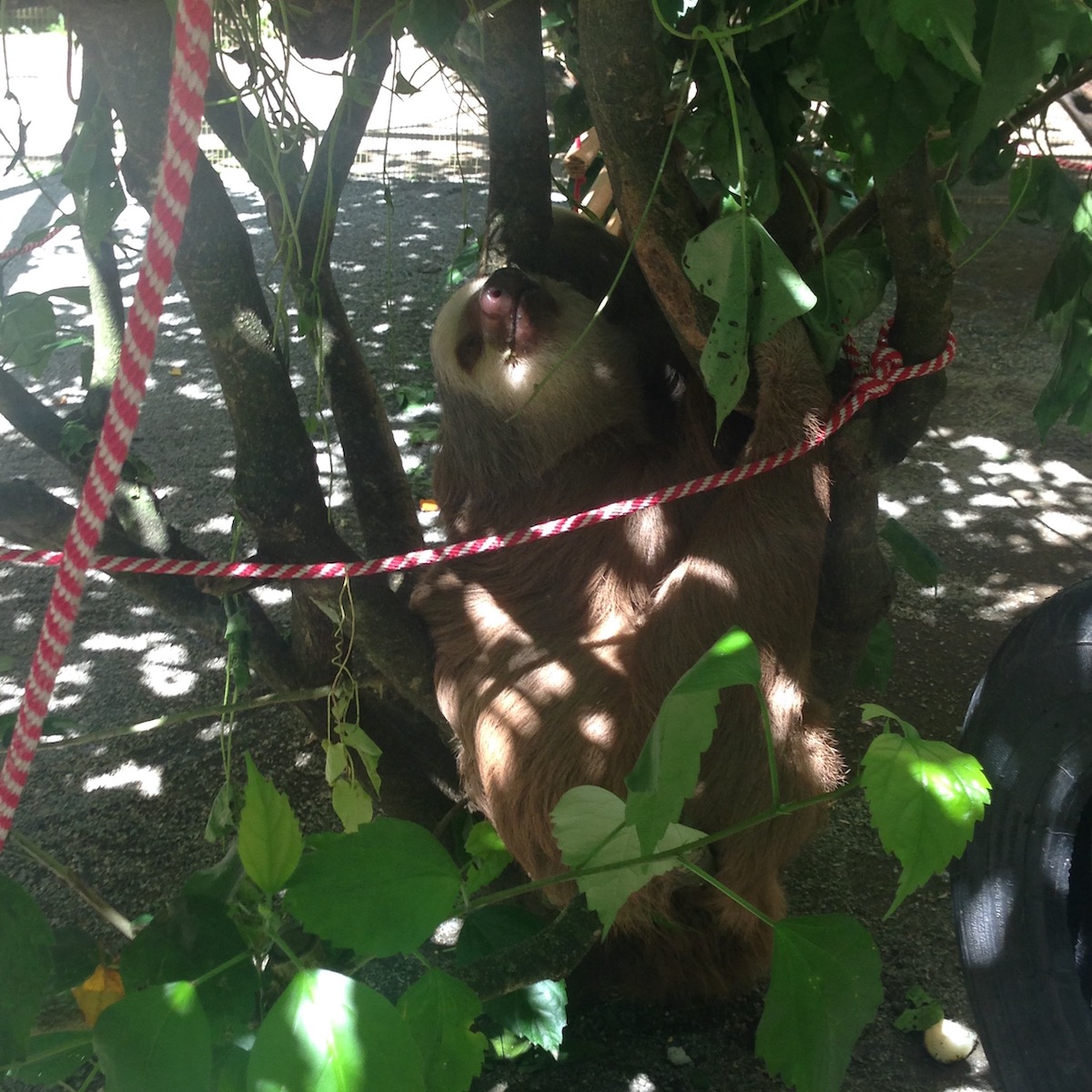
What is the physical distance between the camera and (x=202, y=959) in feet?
5.49

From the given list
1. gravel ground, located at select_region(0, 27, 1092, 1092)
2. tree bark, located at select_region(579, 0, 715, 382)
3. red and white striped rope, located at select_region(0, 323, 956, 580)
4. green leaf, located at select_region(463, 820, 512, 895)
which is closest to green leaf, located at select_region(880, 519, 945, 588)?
red and white striped rope, located at select_region(0, 323, 956, 580)

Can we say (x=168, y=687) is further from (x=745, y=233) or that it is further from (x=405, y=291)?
(x=405, y=291)

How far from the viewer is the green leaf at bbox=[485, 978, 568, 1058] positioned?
2408mm

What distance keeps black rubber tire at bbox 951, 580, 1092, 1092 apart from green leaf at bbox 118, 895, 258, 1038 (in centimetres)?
159

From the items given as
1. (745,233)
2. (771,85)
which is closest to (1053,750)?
(745,233)

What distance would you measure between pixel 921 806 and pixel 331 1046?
33.2 inches

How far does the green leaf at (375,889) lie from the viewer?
148cm

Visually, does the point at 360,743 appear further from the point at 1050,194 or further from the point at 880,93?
the point at 1050,194

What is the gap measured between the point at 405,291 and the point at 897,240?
6265mm

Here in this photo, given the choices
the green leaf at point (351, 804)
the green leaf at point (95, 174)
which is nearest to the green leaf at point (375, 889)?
the green leaf at point (351, 804)

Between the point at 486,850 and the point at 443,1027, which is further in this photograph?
the point at 486,850

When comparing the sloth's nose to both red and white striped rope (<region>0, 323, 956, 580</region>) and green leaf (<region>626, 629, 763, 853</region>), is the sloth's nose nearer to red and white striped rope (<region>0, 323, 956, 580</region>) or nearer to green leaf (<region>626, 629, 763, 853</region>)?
red and white striped rope (<region>0, 323, 956, 580</region>)

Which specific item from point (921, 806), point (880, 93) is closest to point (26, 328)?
point (880, 93)

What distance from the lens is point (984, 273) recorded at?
838cm
